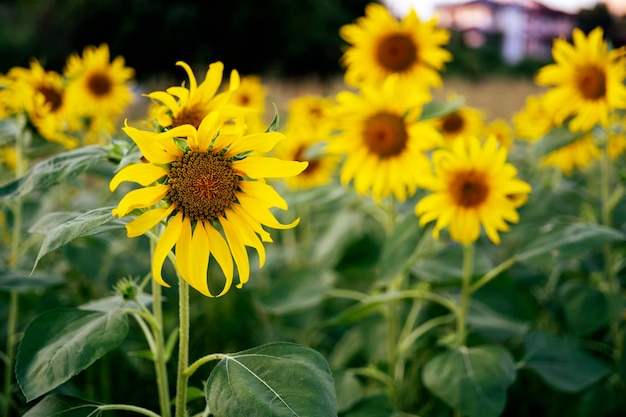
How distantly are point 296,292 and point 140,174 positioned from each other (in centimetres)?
123

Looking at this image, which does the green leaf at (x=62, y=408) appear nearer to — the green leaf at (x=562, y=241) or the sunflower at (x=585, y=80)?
the green leaf at (x=562, y=241)

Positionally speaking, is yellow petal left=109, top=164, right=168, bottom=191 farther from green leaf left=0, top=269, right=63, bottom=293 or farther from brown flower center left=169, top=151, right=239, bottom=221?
green leaf left=0, top=269, right=63, bottom=293

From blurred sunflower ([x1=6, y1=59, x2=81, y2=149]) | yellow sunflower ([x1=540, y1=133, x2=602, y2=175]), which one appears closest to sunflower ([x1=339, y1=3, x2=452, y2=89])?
yellow sunflower ([x1=540, y1=133, x2=602, y2=175])

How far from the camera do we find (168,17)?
17375 mm

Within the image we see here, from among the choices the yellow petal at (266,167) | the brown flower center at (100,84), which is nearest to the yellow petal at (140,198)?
the yellow petal at (266,167)

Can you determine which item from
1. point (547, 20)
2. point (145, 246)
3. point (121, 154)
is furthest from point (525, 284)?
point (547, 20)

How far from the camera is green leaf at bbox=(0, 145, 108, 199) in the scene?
1.20 meters

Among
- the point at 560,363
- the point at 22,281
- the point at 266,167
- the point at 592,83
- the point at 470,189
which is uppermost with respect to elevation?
the point at 592,83

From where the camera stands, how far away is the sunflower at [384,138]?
194 cm

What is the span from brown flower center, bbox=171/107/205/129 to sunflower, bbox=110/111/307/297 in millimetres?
112

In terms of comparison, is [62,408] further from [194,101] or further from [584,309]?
[584,309]

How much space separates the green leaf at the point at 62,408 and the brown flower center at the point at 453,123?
2240 millimetres

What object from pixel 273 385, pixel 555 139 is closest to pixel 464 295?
pixel 555 139

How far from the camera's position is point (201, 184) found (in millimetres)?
1005
